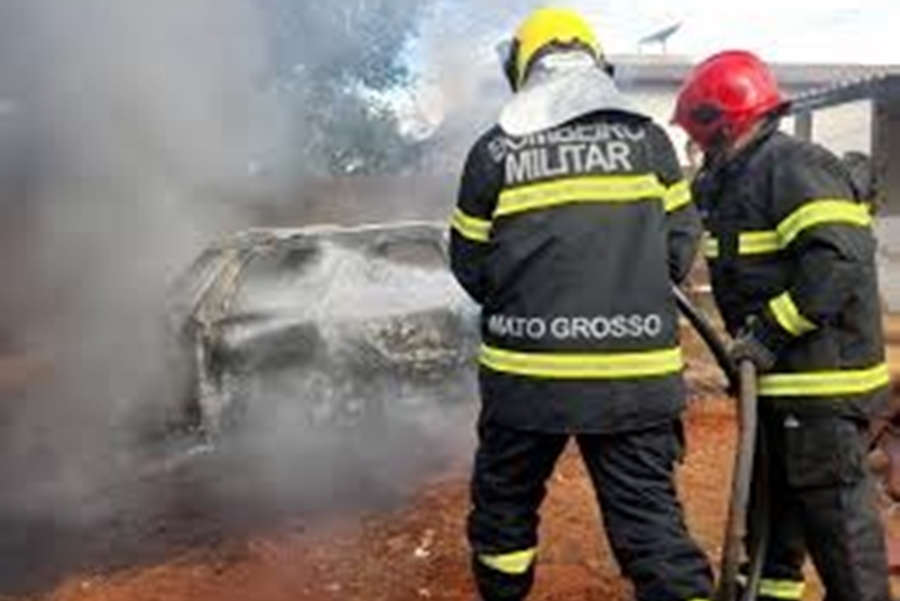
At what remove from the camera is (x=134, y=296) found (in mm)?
15820

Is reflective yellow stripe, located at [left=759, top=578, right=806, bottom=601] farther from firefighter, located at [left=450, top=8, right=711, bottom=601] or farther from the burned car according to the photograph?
the burned car

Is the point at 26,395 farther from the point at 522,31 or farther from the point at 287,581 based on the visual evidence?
the point at 522,31

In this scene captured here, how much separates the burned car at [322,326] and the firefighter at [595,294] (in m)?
4.29

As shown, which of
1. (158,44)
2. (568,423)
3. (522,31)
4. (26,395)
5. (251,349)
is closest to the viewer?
(568,423)

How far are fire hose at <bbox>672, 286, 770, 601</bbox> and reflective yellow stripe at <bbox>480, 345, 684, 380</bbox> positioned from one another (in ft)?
0.88

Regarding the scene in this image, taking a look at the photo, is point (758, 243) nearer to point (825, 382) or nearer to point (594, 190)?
point (825, 382)

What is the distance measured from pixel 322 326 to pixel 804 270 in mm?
4719

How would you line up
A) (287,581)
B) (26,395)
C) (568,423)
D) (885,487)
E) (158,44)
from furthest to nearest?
(158,44), (26,395), (885,487), (287,581), (568,423)

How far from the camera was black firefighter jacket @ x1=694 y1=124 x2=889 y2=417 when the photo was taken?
4.57 metres

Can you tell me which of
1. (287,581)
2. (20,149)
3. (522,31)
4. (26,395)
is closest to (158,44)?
(20,149)

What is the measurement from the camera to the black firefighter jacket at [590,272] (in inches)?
172

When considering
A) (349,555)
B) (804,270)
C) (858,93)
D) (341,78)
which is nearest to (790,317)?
(804,270)

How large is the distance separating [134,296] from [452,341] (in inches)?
294

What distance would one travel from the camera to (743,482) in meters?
4.59
